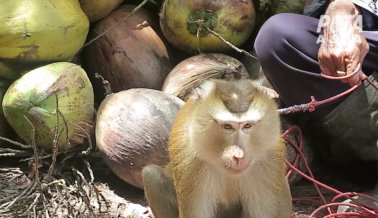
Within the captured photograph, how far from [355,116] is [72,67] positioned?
1212 mm

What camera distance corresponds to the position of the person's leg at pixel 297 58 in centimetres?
296

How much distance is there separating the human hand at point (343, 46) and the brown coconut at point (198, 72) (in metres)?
0.72

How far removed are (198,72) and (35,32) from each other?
733 mm

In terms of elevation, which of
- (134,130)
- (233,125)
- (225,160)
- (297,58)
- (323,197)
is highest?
(233,125)

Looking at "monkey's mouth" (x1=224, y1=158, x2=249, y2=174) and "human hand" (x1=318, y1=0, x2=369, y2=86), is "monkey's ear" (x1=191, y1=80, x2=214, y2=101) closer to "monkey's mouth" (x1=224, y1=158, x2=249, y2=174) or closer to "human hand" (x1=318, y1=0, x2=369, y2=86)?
"monkey's mouth" (x1=224, y1=158, x2=249, y2=174)

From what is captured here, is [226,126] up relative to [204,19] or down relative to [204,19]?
up

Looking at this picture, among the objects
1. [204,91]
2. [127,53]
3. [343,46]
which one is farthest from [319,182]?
[127,53]

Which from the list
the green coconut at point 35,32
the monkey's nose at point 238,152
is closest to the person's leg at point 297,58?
the green coconut at point 35,32

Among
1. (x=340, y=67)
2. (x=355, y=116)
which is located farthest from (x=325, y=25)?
(x=355, y=116)

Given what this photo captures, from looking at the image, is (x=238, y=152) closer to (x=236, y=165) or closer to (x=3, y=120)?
(x=236, y=165)

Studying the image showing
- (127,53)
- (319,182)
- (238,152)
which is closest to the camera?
(238,152)

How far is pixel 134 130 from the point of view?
3057mm

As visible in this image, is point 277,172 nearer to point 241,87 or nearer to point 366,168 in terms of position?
point 241,87

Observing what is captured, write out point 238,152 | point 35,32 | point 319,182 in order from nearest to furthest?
1. point 238,152
2. point 319,182
3. point 35,32
